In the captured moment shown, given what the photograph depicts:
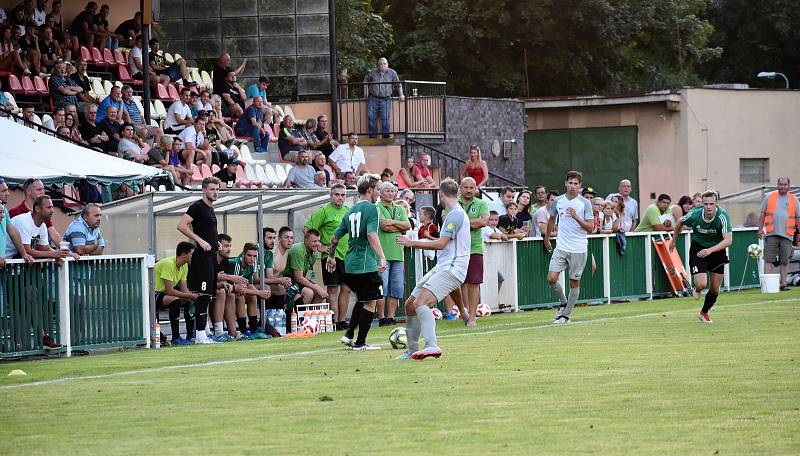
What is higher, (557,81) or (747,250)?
(557,81)

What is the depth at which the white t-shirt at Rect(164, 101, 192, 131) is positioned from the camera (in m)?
30.4

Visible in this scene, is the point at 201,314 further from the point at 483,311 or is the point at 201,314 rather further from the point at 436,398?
the point at 436,398

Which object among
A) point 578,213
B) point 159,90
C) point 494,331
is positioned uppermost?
point 159,90

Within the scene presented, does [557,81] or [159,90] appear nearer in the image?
[159,90]

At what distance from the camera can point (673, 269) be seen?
3022cm

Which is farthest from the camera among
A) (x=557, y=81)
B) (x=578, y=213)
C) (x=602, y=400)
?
(x=557, y=81)

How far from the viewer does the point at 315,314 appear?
2208 centimetres

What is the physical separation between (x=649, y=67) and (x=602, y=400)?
170 feet

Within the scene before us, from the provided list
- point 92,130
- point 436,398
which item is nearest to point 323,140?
point 92,130

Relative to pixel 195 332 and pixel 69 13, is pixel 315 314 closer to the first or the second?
pixel 195 332

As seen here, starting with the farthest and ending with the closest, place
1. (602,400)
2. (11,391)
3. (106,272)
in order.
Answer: (106,272) → (11,391) → (602,400)

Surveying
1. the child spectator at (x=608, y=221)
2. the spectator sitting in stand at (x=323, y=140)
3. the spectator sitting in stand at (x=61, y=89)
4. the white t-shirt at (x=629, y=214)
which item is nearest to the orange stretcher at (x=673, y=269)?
the white t-shirt at (x=629, y=214)

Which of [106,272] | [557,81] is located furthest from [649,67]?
[106,272]

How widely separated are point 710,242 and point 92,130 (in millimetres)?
11978
